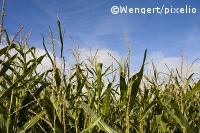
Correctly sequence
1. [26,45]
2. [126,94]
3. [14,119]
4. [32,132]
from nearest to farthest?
[126,94] → [14,119] → [32,132] → [26,45]

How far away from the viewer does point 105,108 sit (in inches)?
75.9

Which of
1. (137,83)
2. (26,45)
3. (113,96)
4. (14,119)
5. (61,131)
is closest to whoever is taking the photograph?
(61,131)

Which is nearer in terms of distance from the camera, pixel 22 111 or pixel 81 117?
pixel 22 111

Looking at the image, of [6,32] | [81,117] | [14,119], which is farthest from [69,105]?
[6,32]

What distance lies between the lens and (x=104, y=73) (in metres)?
3.07

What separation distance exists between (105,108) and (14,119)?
87 centimetres

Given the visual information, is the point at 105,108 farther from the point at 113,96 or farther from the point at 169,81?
the point at 169,81

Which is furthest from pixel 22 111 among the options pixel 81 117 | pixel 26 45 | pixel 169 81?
pixel 169 81

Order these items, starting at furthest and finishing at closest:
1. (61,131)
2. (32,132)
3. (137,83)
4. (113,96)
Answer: (113,96) → (32,132) → (137,83) → (61,131)

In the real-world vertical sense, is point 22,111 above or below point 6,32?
below

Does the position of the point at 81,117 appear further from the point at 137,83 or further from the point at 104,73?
the point at 137,83

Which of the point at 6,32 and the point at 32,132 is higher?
the point at 6,32

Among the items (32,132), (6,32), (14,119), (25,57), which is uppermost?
(6,32)

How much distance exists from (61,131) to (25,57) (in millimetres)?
1275
